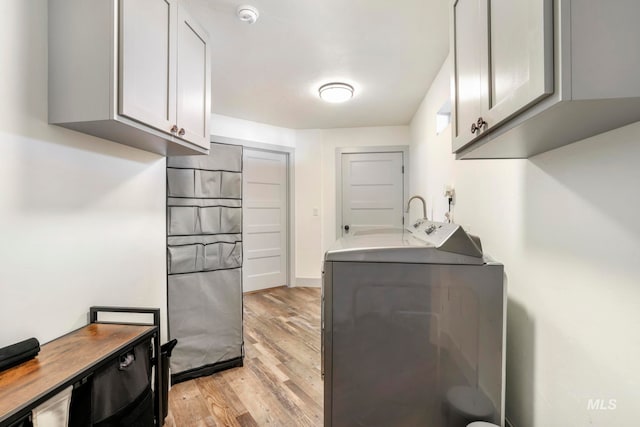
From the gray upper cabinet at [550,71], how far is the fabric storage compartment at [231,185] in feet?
5.40

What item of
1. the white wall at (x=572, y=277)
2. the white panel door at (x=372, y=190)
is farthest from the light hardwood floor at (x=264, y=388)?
the white panel door at (x=372, y=190)

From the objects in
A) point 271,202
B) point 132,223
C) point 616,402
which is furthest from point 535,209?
point 271,202

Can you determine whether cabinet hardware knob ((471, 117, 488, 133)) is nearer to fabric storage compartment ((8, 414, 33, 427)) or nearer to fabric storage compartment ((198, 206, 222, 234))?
fabric storage compartment ((8, 414, 33, 427))

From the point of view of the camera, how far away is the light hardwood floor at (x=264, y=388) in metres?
1.68

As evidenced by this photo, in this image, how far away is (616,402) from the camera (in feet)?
2.56

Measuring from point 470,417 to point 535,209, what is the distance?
86 centimetres

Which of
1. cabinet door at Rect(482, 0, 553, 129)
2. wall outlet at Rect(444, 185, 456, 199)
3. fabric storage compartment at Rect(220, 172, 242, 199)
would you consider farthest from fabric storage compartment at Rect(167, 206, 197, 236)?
wall outlet at Rect(444, 185, 456, 199)

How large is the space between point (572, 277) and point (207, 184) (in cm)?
202

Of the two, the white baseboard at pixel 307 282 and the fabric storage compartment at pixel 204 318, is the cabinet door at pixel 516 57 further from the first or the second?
the white baseboard at pixel 307 282

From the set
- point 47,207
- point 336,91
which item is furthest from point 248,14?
point 47,207

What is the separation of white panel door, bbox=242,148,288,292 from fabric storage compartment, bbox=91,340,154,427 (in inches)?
115

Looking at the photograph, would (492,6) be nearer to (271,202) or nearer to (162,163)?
(162,163)

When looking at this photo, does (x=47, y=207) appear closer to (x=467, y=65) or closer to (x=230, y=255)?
(x=230, y=255)

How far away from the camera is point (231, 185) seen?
2174 millimetres
